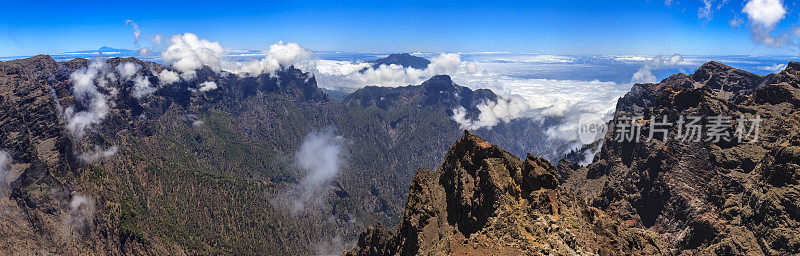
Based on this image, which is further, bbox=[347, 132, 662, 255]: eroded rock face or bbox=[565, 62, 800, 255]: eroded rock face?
bbox=[565, 62, 800, 255]: eroded rock face

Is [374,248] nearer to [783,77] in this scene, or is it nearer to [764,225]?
[764,225]

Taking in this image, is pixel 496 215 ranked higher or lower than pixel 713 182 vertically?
higher

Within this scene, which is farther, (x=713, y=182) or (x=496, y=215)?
(x=713, y=182)

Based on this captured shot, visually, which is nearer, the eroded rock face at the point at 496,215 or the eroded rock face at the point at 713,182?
the eroded rock face at the point at 496,215
